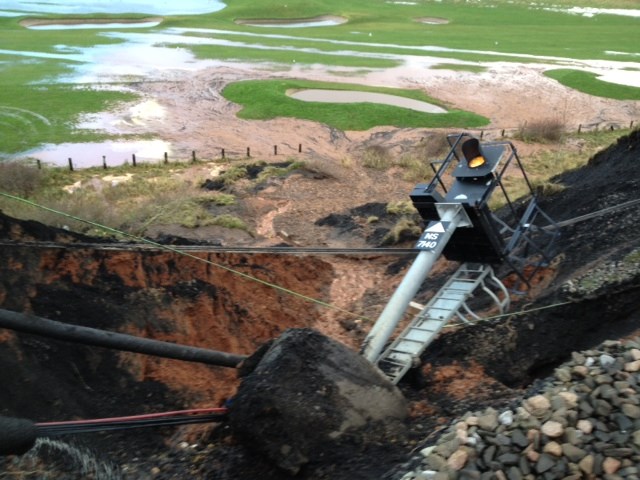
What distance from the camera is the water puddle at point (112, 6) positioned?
230 feet

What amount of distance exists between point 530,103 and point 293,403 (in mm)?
35227

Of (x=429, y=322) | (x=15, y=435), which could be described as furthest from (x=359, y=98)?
(x=15, y=435)

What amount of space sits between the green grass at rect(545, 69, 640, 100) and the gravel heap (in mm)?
37432

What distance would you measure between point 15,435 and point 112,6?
78.0m

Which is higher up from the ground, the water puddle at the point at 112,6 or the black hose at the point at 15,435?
the black hose at the point at 15,435

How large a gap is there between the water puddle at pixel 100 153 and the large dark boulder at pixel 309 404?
21703 mm

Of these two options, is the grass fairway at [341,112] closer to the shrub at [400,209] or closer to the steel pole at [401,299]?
the shrub at [400,209]

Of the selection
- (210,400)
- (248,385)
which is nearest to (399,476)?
(248,385)

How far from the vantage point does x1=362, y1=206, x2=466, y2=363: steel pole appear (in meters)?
8.57

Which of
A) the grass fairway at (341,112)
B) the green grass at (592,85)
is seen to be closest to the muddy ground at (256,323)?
the grass fairway at (341,112)

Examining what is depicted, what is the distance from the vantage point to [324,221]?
61.9 feet

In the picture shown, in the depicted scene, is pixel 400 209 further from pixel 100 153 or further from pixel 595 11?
pixel 595 11

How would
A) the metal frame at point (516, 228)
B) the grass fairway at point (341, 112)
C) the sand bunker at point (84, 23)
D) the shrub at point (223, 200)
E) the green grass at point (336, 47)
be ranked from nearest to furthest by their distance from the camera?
the metal frame at point (516, 228) → the shrub at point (223, 200) → the grass fairway at point (341, 112) → the green grass at point (336, 47) → the sand bunker at point (84, 23)

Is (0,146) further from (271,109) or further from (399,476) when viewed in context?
(399,476)
